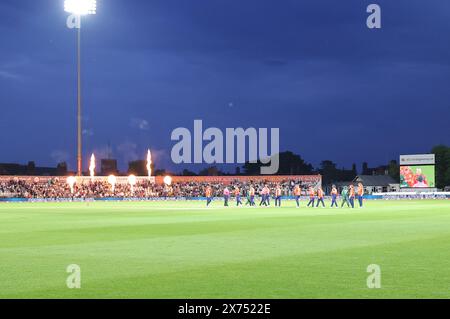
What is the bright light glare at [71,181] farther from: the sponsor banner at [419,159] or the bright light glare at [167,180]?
the sponsor banner at [419,159]

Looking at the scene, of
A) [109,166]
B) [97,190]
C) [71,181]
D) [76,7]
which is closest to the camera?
[76,7]

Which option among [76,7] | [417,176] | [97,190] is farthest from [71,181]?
[417,176]

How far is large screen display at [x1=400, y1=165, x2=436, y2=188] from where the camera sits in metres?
91.9

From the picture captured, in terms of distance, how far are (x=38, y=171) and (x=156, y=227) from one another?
11246 centimetres

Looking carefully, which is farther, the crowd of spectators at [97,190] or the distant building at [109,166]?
the distant building at [109,166]

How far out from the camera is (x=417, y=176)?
92938mm

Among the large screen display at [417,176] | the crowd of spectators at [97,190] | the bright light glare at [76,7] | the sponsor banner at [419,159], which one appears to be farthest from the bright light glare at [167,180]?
the bright light glare at [76,7]

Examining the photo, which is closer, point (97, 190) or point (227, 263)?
point (227, 263)

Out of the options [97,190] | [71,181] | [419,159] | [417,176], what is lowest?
[97,190]

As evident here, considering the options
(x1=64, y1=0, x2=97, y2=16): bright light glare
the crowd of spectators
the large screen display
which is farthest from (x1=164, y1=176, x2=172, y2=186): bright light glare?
(x1=64, y1=0, x2=97, y2=16): bright light glare

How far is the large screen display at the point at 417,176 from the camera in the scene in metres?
91.9

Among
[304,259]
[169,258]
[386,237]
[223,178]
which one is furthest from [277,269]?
[223,178]

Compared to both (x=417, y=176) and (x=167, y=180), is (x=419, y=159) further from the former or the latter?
(x=167, y=180)
